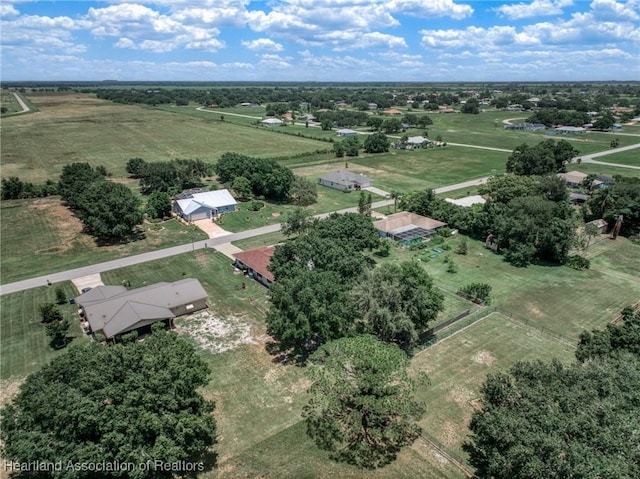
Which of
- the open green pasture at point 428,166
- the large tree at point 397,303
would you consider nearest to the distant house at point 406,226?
the open green pasture at point 428,166

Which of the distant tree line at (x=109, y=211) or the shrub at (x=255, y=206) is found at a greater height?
the distant tree line at (x=109, y=211)

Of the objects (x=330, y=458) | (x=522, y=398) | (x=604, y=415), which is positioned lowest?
(x=330, y=458)

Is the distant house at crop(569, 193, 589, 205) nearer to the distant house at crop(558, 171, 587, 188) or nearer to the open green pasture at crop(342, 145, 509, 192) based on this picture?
the distant house at crop(558, 171, 587, 188)

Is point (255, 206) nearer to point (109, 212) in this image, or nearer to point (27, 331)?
point (109, 212)

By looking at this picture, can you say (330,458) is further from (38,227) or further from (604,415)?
(38,227)

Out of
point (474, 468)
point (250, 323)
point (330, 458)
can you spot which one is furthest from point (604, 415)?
point (250, 323)

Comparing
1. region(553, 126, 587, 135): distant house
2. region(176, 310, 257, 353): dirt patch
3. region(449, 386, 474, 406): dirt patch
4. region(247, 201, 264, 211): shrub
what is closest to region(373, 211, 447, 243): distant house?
region(247, 201, 264, 211): shrub

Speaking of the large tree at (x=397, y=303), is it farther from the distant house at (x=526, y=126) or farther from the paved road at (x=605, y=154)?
the distant house at (x=526, y=126)
